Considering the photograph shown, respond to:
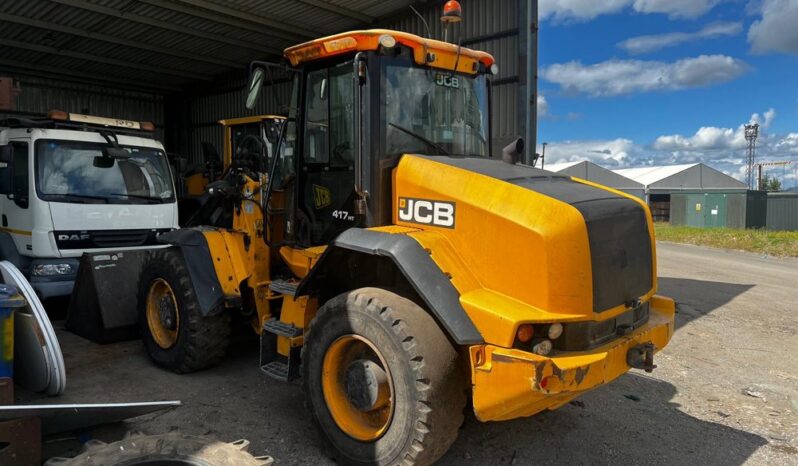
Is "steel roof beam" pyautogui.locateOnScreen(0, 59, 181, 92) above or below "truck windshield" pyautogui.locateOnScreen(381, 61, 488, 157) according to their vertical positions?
above

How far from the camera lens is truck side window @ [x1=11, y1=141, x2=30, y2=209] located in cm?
679

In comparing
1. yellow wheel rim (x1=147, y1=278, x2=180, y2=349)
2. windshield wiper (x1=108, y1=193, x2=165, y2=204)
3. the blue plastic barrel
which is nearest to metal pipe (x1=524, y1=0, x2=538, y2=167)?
windshield wiper (x1=108, y1=193, x2=165, y2=204)

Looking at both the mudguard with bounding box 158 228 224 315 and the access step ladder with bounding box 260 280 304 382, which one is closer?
the access step ladder with bounding box 260 280 304 382

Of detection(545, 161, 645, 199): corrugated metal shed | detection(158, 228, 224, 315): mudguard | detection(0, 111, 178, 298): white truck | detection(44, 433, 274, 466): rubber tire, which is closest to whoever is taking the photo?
detection(44, 433, 274, 466): rubber tire

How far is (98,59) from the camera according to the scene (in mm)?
13852

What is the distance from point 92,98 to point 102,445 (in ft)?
54.9

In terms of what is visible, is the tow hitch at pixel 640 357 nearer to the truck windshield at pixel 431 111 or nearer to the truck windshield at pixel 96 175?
the truck windshield at pixel 431 111

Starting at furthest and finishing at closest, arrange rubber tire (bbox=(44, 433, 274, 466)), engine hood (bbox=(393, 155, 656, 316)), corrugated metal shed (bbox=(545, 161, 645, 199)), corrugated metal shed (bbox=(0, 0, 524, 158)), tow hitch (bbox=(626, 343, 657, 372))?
corrugated metal shed (bbox=(545, 161, 645, 199)) < corrugated metal shed (bbox=(0, 0, 524, 158)) < tow hitch (bbox=(626, 343, 657, 372)) < engine hood (bbox=(393, 155, 656, 316)) < rubber tire (bbox=(44, 433, 274, 466))

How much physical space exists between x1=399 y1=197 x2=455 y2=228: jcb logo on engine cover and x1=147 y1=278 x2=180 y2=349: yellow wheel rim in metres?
2.58

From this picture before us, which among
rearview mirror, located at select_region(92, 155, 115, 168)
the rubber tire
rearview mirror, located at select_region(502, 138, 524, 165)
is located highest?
rearview mirror, located at select_region(92, 155, 115, 168)

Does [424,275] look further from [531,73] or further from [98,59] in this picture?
[98,59]

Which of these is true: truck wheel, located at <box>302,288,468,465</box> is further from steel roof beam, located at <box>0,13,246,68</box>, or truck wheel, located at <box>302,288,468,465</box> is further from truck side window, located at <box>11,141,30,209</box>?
steel roof beam, located at <box>0,13,246,68</box>

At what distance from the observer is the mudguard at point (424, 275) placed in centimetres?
296

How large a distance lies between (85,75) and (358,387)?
610 inches
